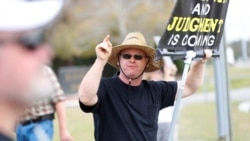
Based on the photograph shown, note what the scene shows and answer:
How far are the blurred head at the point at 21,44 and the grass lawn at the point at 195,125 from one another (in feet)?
22.5

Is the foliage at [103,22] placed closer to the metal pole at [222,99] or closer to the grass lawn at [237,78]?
the grass lawn at [237,78]

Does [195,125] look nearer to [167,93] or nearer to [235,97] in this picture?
[235,97]

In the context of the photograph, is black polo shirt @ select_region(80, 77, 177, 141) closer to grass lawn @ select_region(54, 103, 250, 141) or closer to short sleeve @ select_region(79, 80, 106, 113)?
short sleeve @ select_region(79, 80, 106, 113)

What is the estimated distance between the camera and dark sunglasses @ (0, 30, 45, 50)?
141 cm

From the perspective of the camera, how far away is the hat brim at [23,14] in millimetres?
1399

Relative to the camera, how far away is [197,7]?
4.30 m

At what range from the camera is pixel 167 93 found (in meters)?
4.11

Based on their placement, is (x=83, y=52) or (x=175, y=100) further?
(x=83, y=52)

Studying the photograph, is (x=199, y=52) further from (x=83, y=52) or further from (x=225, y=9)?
(x=83, y=52)

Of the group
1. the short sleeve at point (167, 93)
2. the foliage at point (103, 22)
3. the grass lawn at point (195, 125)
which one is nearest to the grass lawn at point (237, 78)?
the foliage at point (103, 22)

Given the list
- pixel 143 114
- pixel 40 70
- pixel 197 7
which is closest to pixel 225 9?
pixel 197 7

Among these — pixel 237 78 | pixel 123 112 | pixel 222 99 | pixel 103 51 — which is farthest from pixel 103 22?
pixel 103 51

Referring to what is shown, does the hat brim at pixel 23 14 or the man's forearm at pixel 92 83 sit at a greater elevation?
the hat brim at pixel 23 14

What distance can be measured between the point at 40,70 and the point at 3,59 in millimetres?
117
